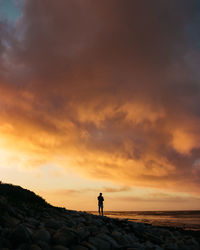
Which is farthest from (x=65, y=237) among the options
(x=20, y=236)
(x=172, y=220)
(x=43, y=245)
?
(x=172, y=220)

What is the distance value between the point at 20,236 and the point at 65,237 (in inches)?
59.2

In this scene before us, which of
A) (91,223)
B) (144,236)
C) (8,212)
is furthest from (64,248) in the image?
(144,236)

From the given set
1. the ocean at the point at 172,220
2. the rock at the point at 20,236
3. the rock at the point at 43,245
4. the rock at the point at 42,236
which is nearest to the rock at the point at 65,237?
the rock at the point at 42,236

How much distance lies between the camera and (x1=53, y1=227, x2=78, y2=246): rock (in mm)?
8031

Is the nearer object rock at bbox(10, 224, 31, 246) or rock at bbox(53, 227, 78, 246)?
rock at bbox(10, 224, 31, 246)

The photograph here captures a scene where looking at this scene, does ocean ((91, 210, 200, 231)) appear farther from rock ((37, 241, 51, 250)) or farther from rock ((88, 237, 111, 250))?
rock ((37, 241, 51, 250))

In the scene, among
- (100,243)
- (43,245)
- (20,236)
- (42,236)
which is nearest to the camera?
(43,245)

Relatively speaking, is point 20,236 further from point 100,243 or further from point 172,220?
point 172,220

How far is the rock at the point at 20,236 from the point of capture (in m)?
7.64

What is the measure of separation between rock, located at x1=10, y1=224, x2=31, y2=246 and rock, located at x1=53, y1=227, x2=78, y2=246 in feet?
3.11

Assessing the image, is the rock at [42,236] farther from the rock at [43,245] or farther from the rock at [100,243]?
the rock at [100,243]

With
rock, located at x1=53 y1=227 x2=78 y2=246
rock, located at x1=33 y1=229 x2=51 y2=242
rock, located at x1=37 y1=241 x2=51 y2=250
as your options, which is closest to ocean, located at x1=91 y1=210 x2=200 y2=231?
rock, located at x1=53 y1=227 x2=78 y2=246

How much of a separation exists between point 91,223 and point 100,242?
4771 millimetres

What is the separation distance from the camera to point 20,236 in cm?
771
